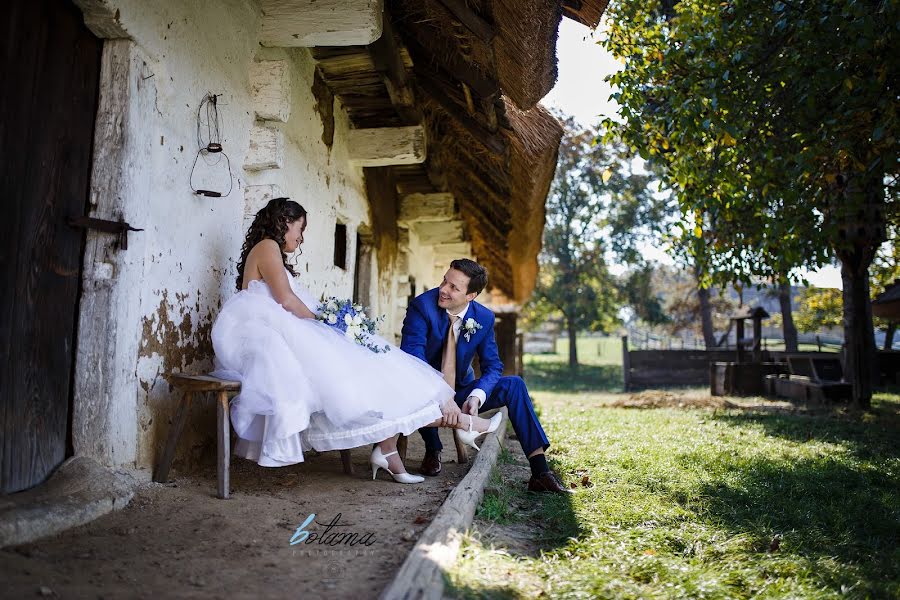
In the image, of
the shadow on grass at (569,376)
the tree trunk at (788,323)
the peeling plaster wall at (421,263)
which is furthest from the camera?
the shadow on grass at (569,376)

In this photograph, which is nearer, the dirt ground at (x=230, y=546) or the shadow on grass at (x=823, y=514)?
Result: the dirt ground at (x=230, y=546)

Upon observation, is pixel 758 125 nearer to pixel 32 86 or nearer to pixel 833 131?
pixel 833 131

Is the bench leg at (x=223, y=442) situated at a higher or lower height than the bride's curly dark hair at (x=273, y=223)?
lower

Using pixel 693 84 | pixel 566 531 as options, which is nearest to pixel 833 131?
pixel 693 84

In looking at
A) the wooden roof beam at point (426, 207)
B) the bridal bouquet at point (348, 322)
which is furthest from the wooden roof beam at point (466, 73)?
the wooden roof beam at point (426, 207)

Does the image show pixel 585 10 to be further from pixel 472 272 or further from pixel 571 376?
pixel 571 376

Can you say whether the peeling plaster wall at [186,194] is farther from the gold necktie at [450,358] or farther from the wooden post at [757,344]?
the wooden post at [757,344]

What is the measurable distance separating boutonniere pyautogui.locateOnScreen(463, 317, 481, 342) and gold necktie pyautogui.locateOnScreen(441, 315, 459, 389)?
80 mm

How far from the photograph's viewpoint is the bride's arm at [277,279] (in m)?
3.17

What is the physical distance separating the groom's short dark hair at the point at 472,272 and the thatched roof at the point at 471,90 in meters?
1.23

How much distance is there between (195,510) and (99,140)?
1.57 meters

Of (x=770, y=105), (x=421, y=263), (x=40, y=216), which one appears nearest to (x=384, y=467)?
(x=40, y=216)

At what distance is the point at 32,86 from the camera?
2385mm

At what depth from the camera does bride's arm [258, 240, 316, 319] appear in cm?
317
